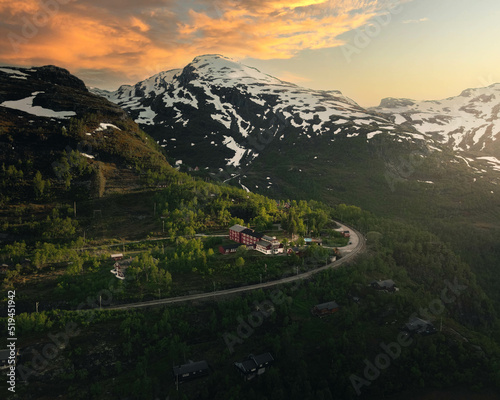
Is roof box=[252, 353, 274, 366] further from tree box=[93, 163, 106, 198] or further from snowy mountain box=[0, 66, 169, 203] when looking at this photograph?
snowy mountain box=[0, 66, 169, 203]

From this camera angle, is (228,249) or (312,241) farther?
(312,241)

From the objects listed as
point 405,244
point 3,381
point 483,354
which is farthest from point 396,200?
point 3,381

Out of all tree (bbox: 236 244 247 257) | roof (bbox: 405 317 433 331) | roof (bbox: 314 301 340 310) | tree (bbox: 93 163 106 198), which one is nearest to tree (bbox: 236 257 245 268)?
tree (bbox: 236 244 247 257)

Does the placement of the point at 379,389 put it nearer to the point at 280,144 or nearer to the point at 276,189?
the point at 276,189

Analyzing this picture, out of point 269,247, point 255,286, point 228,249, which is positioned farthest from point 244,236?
point 255,286

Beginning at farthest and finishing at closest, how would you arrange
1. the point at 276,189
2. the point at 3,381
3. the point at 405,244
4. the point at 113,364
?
the point at 276,189 < the point at 405,244 < the point at 113,364 < the point at 3,381

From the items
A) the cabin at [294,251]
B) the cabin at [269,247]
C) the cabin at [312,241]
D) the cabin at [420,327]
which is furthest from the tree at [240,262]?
the cabin at [420,327]

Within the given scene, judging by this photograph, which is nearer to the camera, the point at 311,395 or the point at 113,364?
the point at 311,395

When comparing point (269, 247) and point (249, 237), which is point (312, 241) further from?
point (249, 237)
